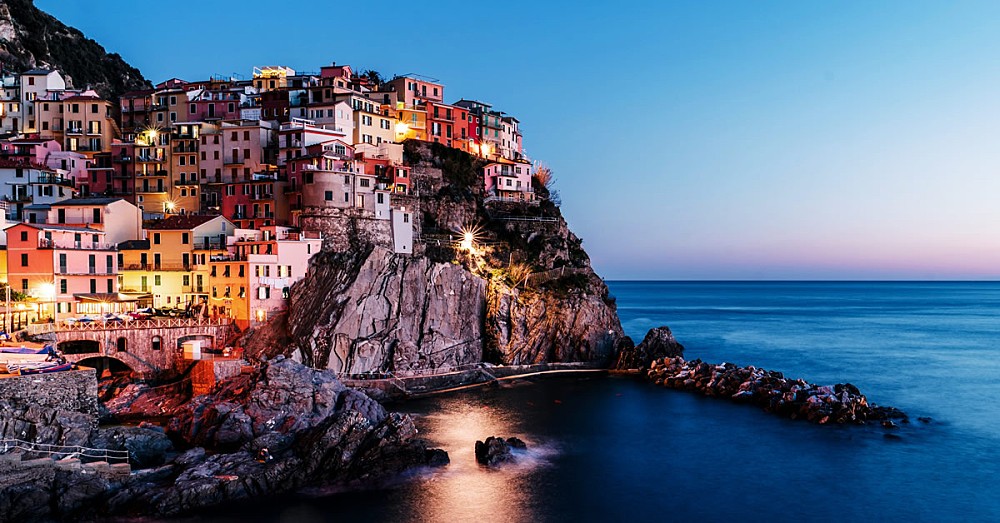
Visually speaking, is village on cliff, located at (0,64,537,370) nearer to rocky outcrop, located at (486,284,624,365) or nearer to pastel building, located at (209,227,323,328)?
pastel building, located at (209,227,323,328)

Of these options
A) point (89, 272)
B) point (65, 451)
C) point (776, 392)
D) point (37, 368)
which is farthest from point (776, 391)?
point (89, 272)

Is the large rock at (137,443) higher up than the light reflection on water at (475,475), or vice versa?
the large rock at (137,443)

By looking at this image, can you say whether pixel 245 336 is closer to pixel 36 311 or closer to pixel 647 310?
pixel 36 311

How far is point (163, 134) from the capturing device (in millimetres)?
67375

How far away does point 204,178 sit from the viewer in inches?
2544

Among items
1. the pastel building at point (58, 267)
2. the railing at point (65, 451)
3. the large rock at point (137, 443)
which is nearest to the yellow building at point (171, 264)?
the pastel building at point (58, 267)

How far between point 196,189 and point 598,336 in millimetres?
37001

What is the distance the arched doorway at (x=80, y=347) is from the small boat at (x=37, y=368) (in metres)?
12.9

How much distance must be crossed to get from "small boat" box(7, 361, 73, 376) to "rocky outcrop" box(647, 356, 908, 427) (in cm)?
3934

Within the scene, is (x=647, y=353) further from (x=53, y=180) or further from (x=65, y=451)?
(x=53, y=180)

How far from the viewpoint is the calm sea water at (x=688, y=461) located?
30797 mm

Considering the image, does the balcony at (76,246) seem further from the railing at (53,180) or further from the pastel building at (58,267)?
the railing at (53,180)

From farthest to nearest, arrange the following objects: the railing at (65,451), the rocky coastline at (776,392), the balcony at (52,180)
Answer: the balcony at (52,180)
the rocky coastline at (776,392)
the railing at (65,451)

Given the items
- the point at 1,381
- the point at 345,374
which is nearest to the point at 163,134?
the point at 345,374
